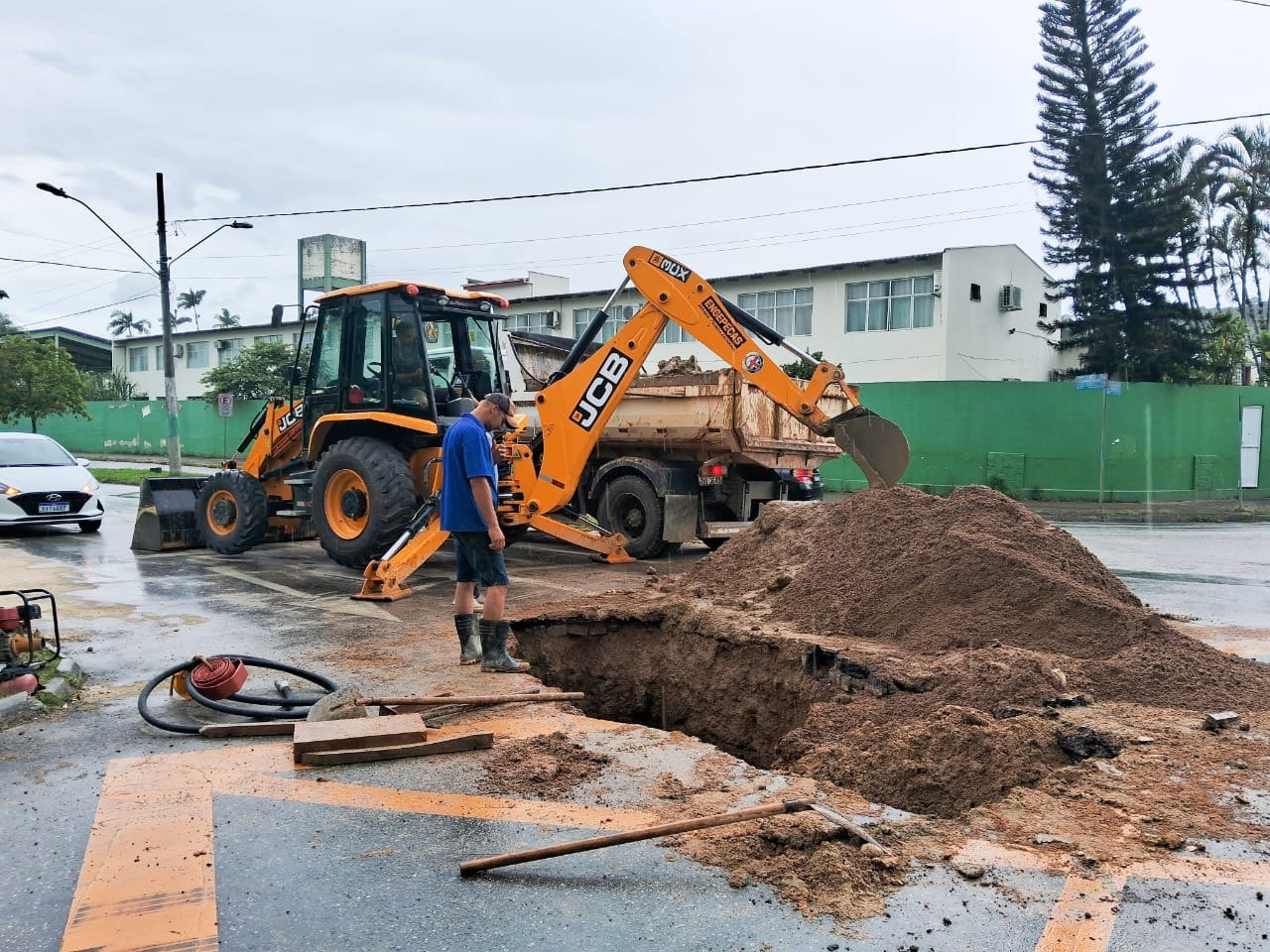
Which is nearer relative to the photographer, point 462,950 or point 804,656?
point 462,950

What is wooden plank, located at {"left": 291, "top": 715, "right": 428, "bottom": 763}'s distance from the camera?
178 inches

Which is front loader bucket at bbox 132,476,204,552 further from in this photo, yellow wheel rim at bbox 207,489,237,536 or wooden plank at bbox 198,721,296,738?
wooden plank at bbox 198,721,296,738

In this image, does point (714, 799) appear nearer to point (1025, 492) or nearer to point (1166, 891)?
point (1166, 891)

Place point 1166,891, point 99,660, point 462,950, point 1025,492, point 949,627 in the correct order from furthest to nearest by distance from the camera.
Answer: point 1025,492, point 99,660, point 949,627, point 1166,891, point 462,950

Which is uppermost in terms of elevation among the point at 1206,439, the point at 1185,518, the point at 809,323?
the point at 809,323

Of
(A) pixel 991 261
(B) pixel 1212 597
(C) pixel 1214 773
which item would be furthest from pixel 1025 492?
(C) pixel 1214 773

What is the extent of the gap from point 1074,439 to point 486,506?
764 inches

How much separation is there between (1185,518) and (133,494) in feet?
75.3

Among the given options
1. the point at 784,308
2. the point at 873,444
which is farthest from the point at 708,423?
the point at 784,308

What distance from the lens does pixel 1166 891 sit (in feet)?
10.3

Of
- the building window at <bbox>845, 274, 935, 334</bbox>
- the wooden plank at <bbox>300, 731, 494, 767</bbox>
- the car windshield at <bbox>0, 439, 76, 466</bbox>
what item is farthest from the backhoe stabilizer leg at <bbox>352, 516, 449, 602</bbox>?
the building window at <bbox>845, 274, 935, 334</bbox>

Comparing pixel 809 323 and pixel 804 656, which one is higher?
pixel 809 323

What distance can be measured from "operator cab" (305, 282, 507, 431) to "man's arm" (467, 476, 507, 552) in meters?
4.16

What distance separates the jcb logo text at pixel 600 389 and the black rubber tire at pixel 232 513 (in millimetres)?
4258
